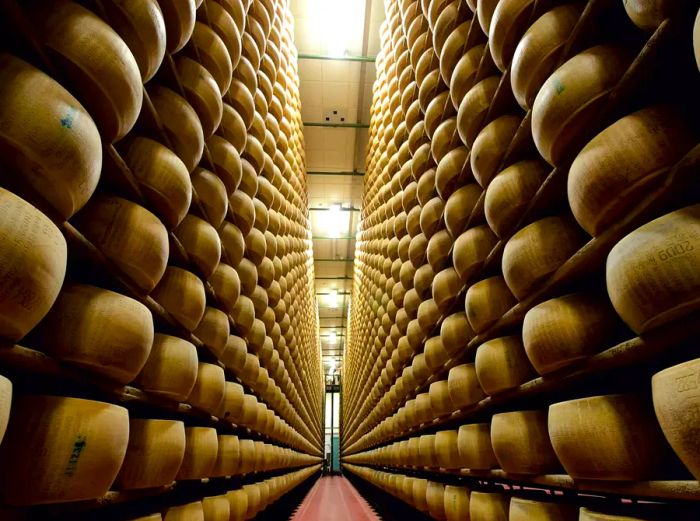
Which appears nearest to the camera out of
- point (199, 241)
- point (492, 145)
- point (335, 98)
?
point (492, 145)

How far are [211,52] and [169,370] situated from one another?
1151 millimetres

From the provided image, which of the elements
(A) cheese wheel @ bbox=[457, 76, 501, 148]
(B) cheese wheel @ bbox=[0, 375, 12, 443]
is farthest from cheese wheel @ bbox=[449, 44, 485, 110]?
(B) cheese wheel @ bbox=[0, 375, 12, 443]

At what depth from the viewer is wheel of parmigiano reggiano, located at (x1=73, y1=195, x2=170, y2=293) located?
1170mm

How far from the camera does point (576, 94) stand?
108cm

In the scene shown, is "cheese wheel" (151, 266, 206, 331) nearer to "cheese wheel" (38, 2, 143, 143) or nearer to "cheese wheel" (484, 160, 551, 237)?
"cheese wheel" (38, 2, 143, 143)

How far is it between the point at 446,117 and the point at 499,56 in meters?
0.71

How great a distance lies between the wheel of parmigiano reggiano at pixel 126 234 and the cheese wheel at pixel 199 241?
42 centimetres

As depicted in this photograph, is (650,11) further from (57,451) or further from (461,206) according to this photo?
(57,451)

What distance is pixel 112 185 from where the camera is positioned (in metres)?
1.26

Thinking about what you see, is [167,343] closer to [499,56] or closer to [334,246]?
[499,56]

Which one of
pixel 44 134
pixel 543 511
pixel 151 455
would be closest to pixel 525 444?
pixel 543 511

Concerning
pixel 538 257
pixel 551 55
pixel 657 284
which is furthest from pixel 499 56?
pixel 657 284

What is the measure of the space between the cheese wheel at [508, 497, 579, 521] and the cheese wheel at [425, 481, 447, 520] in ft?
3.46

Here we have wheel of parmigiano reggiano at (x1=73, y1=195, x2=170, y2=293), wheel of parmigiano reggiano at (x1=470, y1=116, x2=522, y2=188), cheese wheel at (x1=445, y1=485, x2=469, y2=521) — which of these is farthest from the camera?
cheese wheel at (x1=445, y1=485, x2=469, y2=521)
